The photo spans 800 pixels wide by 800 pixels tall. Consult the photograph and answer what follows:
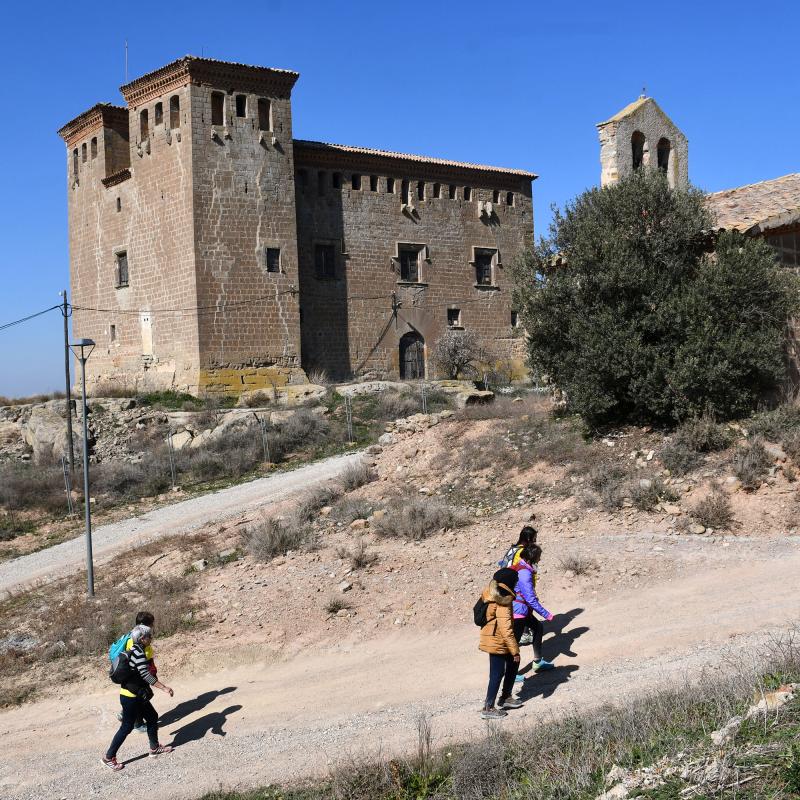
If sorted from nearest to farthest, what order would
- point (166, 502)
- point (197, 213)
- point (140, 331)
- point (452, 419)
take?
point (452, 419) → point (166, 502) → point (197, 213) → point (140, 331)

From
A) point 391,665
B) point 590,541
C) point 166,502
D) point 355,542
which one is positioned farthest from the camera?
point 166,502

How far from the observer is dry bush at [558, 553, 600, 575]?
11.2 metres

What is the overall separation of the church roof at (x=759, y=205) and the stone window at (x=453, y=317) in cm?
1847

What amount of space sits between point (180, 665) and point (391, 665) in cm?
281

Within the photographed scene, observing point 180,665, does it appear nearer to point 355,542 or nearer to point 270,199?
point 355,542

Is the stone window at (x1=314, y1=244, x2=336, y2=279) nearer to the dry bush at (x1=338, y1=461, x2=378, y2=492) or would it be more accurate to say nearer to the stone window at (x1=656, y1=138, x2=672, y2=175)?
the stone window at (x1=656, y1=138, x2=672, y2=175)

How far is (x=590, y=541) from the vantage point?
39.3 feet

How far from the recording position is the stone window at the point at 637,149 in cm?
1902

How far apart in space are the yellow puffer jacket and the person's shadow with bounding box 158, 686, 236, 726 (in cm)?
382

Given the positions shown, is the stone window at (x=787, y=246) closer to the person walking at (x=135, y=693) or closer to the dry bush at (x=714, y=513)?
the dry bush at (x=714, y=513)

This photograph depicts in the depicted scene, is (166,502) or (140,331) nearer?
(166,502)

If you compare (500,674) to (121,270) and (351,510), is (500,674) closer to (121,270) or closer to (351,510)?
(351,510)

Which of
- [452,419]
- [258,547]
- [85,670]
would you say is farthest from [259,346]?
[85,670]

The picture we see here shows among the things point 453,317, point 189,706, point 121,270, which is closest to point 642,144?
point 189,706
